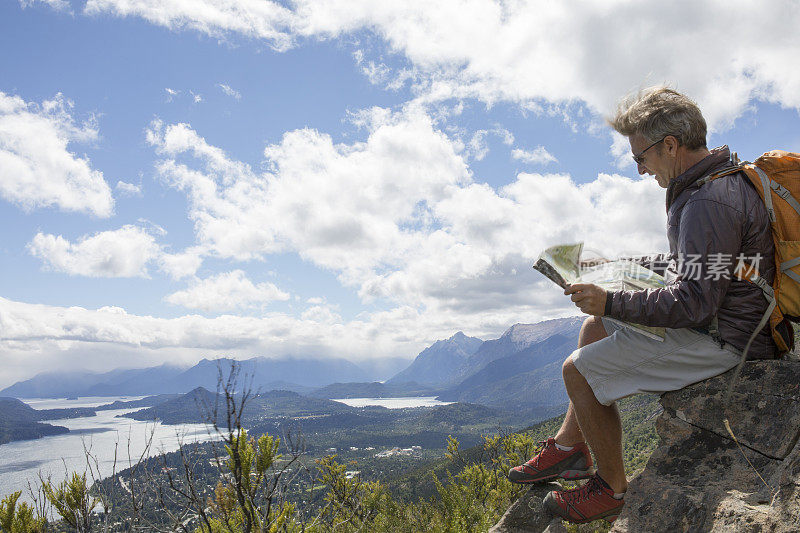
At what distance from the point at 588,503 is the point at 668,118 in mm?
2549

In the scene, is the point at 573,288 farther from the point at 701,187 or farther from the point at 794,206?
the point at 794,206

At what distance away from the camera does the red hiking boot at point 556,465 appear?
10.8ft

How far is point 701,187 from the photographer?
2.52 m

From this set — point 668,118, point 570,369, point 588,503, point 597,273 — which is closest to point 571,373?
point 570,369

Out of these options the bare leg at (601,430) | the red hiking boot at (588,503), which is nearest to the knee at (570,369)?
the bare leg at (601,430)

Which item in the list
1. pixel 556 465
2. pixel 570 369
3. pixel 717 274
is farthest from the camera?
pixel 556 465

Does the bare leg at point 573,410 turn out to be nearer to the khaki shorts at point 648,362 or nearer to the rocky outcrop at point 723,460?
the khaki shorts at point 648,362

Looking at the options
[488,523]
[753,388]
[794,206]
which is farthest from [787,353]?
[488,523]

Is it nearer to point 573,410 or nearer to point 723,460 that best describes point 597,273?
point 573,410

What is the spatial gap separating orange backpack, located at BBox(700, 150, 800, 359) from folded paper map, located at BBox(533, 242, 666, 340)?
47cm

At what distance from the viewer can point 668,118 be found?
2771 mm

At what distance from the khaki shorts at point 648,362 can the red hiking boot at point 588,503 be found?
608 millimetres

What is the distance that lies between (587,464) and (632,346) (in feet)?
3.78

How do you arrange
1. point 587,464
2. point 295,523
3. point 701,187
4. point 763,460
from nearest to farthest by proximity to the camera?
1. point 763,460
2. point 701,187
3. point 587,464
4. point 295,523
